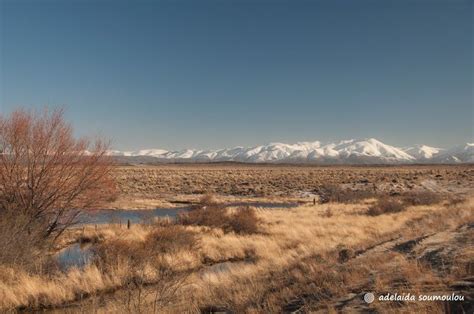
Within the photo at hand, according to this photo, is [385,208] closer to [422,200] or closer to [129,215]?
[422,200]

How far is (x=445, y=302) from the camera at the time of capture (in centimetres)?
635

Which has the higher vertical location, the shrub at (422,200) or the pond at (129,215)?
the shrub at (422,200)

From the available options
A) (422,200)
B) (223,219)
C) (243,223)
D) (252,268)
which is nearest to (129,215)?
(223,219)

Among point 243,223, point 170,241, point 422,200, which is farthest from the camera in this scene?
point 422,200

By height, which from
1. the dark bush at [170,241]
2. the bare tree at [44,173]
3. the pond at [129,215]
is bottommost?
the pond at [129,215]

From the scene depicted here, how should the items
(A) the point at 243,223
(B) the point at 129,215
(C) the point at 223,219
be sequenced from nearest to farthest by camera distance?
(A) the point at 243,223 < (C) the point at 223,219 < (B) the point at 129,215

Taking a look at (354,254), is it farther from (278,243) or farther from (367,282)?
(278,243)

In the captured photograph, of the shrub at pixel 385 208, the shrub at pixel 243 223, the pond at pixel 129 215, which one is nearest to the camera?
the shrub at pixel 243 223

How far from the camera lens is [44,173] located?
14578 mm

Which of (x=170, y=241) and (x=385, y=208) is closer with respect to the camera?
(x=170, y=241)

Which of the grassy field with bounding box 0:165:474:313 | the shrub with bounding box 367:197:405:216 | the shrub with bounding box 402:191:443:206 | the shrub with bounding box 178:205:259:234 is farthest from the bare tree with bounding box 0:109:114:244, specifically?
the shrub with bounding box 402:191:443:206

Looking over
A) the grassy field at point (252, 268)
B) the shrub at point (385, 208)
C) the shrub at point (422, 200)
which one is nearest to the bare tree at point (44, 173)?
the grassy field at point (252, 268)

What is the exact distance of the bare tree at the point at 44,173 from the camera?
563 inches

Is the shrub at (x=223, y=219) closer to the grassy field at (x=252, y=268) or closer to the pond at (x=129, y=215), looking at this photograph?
the grassy field at (x=252, y=268)
